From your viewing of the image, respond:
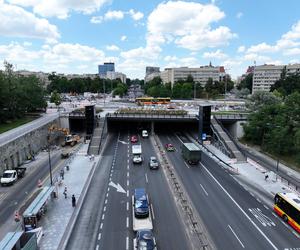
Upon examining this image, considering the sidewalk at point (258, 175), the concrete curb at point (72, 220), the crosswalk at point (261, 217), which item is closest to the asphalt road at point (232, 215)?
the crosswalk at point (261, 217)


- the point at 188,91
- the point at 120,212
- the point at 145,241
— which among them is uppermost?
the point at 188,91

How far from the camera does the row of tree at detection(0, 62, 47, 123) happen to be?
194ft

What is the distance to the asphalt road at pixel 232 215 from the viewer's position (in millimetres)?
21639

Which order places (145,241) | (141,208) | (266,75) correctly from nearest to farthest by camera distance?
(145,241)
(141,208)
(266,75)

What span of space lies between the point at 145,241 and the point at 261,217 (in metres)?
12.6

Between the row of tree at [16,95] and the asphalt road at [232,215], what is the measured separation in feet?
142

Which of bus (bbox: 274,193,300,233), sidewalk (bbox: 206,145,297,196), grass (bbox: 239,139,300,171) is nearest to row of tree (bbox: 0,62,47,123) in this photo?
sidewalk (bbox: 206,145,297,196)

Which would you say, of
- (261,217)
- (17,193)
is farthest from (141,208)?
(17,193)

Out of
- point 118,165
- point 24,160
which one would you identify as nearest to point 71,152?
point 24,160

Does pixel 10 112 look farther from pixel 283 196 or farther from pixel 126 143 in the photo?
pixel 283 196

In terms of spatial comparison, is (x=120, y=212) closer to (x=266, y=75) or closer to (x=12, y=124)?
(x=12, y=124)

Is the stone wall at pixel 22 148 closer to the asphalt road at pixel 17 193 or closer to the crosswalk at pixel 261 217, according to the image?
the asphalt road at pixel 17 193

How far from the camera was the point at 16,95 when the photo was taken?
6166 cm

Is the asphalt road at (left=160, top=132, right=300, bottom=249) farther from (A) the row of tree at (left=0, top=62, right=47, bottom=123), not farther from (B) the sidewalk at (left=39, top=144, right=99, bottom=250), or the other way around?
(A) the row of tree at (left=0, top=62, right=47, bottom=123)
